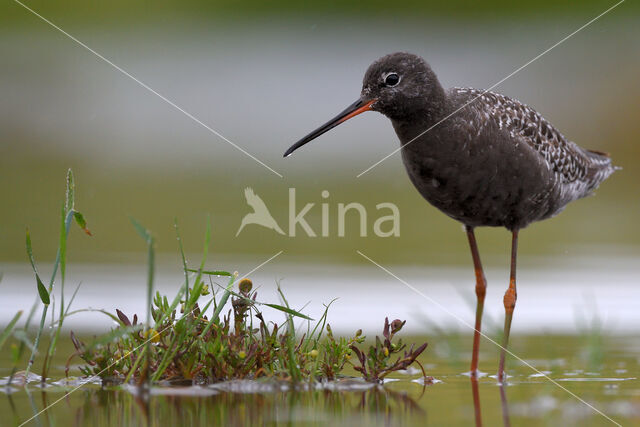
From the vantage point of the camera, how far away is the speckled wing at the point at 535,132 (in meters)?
7.38

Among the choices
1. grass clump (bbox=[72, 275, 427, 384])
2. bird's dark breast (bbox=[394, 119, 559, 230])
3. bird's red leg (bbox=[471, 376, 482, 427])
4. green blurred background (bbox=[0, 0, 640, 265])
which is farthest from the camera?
green blurred background (bbox=[0, 0, 640, 265])

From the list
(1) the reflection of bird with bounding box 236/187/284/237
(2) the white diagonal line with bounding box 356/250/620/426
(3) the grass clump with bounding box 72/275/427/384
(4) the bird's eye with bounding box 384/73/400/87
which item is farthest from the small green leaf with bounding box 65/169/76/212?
(1) the reflection of bird with bounding box 236/187/284/237

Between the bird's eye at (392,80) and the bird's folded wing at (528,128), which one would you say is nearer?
the bird's eye at (392,80)

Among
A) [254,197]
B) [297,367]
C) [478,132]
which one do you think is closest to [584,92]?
[254,197]

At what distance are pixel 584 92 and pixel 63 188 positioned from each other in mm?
8861

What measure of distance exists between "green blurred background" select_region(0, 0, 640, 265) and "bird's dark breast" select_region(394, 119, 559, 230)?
4.44 meters

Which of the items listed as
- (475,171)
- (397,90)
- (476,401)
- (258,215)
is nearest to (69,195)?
(476,401)

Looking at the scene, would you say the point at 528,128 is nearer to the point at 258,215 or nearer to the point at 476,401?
the point at 476,401

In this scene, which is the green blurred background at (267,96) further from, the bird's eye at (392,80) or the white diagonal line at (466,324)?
the bird's eye at (392,80)

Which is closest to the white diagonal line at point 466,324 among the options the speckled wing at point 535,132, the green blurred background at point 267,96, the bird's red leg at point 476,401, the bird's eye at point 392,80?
the bird's red leg at point 476,401

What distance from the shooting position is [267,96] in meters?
18.2

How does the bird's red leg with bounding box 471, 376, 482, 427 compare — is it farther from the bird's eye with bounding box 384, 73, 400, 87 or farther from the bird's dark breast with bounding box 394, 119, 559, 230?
the bird's eye with bounding box 384, 73, 400, 87

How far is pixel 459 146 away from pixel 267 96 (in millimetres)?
11422

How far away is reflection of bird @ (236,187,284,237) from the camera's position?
1152 cm
